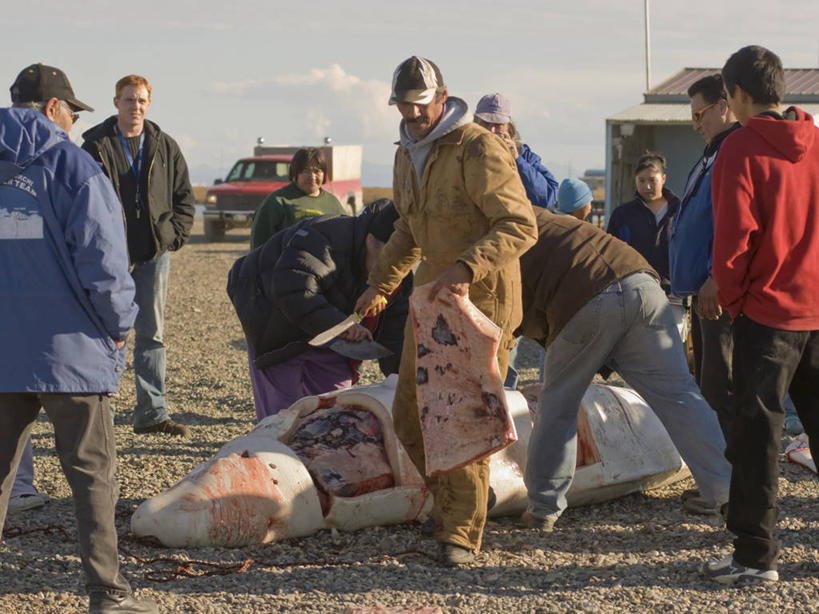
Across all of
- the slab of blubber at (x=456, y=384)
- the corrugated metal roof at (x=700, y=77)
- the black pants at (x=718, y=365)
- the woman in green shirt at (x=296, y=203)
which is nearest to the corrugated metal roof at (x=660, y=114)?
the corrugated metal roof at (x=700, y=77)

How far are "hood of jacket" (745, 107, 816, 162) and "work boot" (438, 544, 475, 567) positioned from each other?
1.94 meters

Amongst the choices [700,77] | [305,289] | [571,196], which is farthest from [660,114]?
[305,289]

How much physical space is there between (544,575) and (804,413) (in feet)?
3.81

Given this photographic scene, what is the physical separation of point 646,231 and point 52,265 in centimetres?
447

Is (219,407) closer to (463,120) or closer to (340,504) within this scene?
(340,504)

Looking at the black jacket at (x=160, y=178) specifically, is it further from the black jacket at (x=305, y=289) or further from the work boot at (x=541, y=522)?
the work boot at (x=541, y=522)

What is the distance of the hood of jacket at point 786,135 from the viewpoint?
408cm

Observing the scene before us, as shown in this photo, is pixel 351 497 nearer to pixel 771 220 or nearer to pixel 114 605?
pixel 114 605

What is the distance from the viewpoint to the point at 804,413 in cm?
434

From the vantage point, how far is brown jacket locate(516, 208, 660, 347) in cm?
487

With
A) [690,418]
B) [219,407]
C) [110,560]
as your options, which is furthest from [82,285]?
[219,407]

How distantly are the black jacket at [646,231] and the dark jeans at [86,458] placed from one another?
4.26 m

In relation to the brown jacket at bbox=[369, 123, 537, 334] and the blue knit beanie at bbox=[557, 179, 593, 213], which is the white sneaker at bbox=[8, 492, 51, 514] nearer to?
the brown jacket at bbox=[369, 123, 537, 334]

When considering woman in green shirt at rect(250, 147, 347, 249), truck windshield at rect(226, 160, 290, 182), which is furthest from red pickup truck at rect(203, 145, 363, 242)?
woman in green shirt at rect(250, 147, 347, 249)
